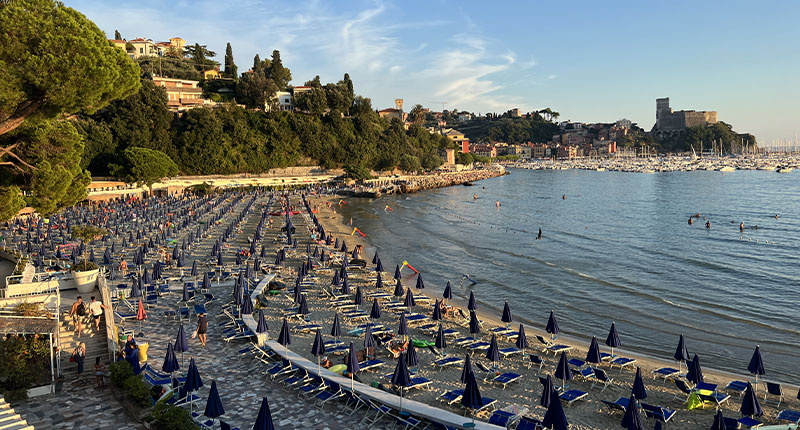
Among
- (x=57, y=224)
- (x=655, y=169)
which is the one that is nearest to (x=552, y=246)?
(x=57, y=224)

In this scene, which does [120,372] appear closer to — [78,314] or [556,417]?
[78,314]

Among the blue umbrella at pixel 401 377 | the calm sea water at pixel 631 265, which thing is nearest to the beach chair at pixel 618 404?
the blue umbrella at pixel 401 377

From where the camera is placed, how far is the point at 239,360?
15.4 m

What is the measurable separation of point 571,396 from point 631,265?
24.7 meters

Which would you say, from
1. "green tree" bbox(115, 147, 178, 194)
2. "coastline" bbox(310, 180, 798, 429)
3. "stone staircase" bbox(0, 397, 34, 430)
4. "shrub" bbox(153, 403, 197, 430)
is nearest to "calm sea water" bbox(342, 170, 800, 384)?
"coastline" bbox(310, 180, 798, 429)

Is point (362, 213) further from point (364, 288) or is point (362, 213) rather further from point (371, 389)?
point (371, 389)

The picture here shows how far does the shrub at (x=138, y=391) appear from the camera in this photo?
1170 centimetres

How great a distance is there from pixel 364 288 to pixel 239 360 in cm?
1095

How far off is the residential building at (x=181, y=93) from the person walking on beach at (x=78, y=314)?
82.2 meters

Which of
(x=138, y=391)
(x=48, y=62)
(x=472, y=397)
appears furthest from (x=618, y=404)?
(x=48, y=62)

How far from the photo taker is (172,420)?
996 centimetres

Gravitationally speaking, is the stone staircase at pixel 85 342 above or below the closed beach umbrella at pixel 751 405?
above

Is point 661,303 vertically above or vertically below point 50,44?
below

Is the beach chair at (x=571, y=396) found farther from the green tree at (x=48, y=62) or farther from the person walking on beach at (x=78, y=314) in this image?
the green tree at (x=48, y=62)
